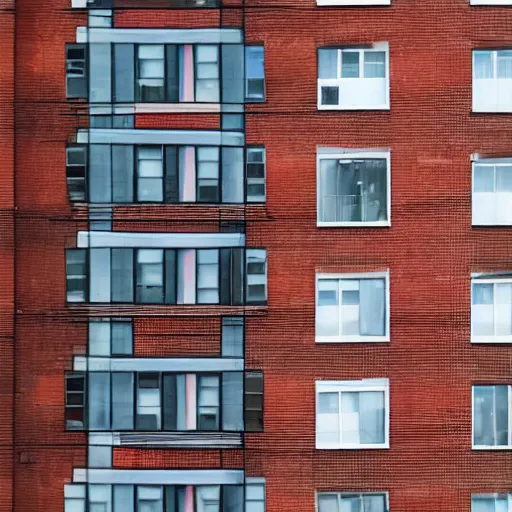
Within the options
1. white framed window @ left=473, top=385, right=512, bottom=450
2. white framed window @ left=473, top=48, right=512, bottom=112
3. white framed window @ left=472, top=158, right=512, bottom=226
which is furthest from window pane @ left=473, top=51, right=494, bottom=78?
white framed window @ left=473, top=385, right=512, bottom=450

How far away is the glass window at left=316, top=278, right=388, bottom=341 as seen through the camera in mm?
11945

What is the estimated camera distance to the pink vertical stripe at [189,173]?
39.4 feet

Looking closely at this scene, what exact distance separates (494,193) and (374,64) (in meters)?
3.52

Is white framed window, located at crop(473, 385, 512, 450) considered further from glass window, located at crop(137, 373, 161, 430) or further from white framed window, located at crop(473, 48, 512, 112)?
glass window, located at crop(137, 373, 161, 430)

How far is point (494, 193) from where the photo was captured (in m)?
11.9

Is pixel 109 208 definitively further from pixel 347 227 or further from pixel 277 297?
pixel 347 227

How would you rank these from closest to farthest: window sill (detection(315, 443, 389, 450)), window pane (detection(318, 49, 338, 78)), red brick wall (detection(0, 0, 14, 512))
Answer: red brick wall (detection(0, 0, 14, 512)) → window sill (detection(315, 443, 389, 450)) → window pane (detection(318, 49, 338, 78))

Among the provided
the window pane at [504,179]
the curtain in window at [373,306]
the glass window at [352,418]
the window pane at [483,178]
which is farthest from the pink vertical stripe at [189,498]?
the window pane at [504,179]

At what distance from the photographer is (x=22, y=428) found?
1187 cm

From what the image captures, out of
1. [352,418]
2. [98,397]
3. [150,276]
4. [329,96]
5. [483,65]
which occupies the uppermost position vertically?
[483,65]

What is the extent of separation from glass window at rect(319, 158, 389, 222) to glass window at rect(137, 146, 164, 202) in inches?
128

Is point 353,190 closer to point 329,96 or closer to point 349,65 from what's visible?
point 329,96

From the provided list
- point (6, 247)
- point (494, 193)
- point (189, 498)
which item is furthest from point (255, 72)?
point (189, 498)

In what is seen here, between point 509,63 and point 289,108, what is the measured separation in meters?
4.50
